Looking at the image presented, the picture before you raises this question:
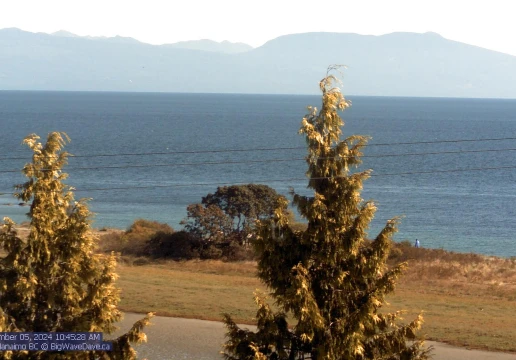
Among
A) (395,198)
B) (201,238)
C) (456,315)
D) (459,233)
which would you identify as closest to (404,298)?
(456,315)

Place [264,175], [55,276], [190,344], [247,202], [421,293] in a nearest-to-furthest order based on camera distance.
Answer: [55,276] → [190,344] → [421,293] → [247,202] → [264,175]

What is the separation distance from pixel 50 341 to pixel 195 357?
745cm

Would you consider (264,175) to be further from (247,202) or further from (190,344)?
(190,344)

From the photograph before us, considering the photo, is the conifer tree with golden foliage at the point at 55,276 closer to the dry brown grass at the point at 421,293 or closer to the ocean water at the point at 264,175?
the ocean water at the point at 264,175

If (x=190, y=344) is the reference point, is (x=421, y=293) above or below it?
below

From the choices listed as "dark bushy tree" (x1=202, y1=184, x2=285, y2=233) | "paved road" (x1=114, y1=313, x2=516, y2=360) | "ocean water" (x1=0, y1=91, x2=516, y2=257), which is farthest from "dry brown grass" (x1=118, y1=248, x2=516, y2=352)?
"dark bushy tree" (x1=202, y1=184, x2=285, y2=233)

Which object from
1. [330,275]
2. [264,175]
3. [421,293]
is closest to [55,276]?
[330,275]

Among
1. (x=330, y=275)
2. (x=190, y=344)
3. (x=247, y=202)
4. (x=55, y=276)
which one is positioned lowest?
(x=190, y=344)

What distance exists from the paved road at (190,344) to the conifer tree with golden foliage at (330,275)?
21.6 feet

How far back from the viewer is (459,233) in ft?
154

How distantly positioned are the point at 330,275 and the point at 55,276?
12.0 feet

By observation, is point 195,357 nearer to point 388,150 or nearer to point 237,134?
point 388,150

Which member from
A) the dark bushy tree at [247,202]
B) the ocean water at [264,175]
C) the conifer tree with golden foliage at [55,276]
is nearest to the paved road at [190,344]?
the ocean water at [264,175]

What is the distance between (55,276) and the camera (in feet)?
31.9
